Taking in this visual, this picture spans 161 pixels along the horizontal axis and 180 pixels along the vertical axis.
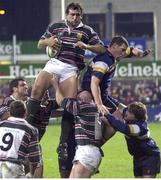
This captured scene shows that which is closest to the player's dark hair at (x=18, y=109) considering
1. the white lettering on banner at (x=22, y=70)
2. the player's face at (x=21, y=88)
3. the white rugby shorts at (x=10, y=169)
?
the white rugby shorts at (x=10, y=169)

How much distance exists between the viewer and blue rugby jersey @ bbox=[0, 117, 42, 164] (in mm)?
11766

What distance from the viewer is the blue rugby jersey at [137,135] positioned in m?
12.4

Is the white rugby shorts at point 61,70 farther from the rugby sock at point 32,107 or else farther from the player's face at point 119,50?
the player's face at point 119,50

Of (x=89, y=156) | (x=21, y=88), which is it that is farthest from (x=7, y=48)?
(x=89, y=156)

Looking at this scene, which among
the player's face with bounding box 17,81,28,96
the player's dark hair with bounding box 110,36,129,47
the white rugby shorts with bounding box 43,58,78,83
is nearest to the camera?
the player's dark hair with bounding box 110,36,129,47

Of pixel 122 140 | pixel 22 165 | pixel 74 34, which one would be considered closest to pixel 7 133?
pixel 22 165

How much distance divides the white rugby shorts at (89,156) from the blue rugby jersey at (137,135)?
0.45 metres

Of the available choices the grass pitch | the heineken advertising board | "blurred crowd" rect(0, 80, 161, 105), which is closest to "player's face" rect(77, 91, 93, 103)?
the grass pitch

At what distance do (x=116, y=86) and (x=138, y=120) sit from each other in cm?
3134

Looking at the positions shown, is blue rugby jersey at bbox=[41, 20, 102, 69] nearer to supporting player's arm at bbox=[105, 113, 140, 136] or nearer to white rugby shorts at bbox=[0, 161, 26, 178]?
supporting player's arm at bbox=[105, 113, 140, 136]

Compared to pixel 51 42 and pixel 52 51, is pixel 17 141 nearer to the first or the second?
pixel 51 42

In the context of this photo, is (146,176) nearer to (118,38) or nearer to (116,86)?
(118,38)

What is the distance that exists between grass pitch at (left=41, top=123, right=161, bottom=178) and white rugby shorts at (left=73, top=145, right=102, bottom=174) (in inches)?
167

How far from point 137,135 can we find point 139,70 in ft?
95.4
